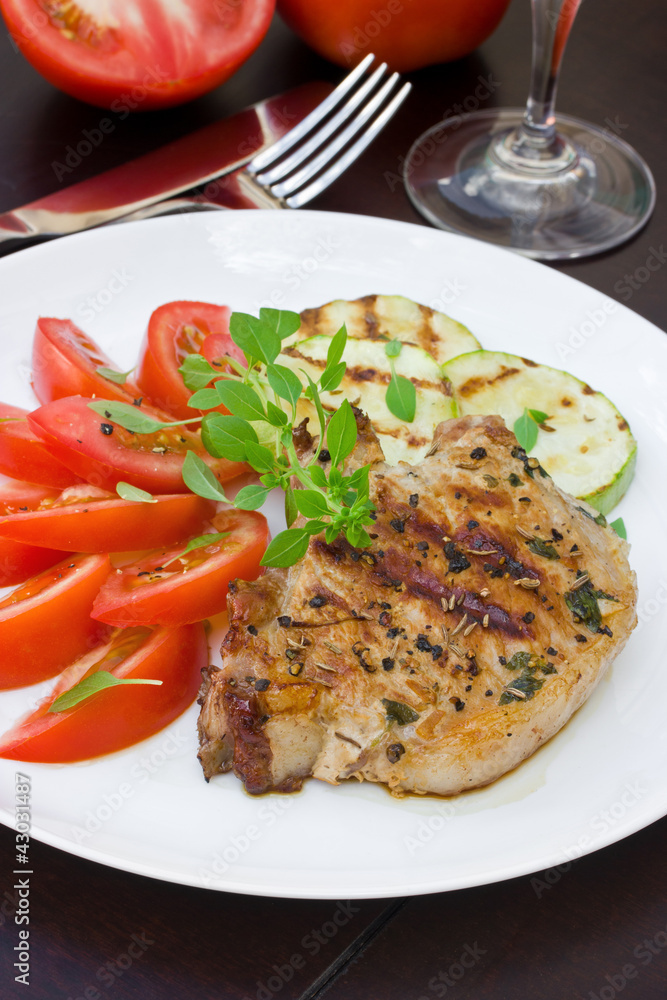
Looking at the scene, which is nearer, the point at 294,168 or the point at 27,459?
the point at 27,459

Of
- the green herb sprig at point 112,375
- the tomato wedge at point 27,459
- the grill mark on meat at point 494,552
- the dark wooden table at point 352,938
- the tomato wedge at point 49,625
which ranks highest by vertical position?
the grill mark on meat at point 494,552

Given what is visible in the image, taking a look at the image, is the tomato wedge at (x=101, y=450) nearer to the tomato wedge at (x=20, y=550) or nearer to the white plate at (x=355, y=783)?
the tomato wedge at (x=20, y=550)

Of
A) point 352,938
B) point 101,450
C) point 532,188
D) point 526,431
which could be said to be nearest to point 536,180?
point 532,188

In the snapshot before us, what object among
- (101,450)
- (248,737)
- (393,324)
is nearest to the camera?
(248,737)

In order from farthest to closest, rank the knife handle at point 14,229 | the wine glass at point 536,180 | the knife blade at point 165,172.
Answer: the wine glass at point 536,180 < the knife blade at point 165,172 < the knife handle at point 14,229

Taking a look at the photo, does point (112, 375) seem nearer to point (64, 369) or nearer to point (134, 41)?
point (64, 369)

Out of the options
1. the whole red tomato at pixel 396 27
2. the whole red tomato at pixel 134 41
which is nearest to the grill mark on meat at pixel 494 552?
the whole red tomato at pixel 134 41
